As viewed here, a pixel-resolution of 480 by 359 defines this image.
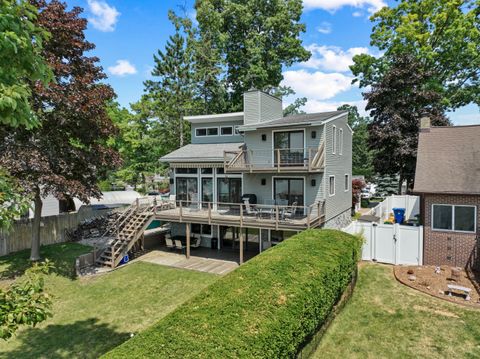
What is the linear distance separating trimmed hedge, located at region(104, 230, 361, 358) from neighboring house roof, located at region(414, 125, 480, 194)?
7991 millimetres

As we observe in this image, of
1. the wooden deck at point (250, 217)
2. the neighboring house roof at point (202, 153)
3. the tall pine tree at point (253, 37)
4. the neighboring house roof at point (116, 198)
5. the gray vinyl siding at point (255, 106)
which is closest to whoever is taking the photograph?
the wooden deck at point (250, 217)

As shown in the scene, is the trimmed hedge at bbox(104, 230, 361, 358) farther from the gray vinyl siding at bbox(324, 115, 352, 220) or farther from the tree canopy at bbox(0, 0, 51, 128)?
the gray vinyl siding at bbox(324, 115, 352, 220)

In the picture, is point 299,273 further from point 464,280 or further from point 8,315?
point 464,280

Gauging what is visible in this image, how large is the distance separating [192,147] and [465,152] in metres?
17.8

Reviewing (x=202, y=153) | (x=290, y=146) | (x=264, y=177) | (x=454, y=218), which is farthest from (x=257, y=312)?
(x=202, y=153)

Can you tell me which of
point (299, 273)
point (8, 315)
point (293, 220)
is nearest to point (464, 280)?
point (293, 220)

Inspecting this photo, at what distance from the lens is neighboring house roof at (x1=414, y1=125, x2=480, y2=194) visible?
46.1 feet

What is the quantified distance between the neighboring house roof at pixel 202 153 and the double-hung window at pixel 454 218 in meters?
12.3

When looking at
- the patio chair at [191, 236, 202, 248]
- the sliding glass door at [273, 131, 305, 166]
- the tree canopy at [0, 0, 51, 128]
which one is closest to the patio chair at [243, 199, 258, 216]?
the sliding glass door at [273, 131, 305, 166]

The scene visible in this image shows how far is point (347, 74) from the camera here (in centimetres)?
3319

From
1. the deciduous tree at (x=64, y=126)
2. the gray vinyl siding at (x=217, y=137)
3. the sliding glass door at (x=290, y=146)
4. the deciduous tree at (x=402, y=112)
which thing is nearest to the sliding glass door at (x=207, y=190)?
the gray vinyl siding at (x=217, y=137)

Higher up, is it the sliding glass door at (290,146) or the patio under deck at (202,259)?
the sliding glass door at (290,146)

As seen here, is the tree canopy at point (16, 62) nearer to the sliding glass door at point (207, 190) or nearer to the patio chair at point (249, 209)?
the patio chair at point (249, 209)

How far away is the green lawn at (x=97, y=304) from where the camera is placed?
9.45 m
